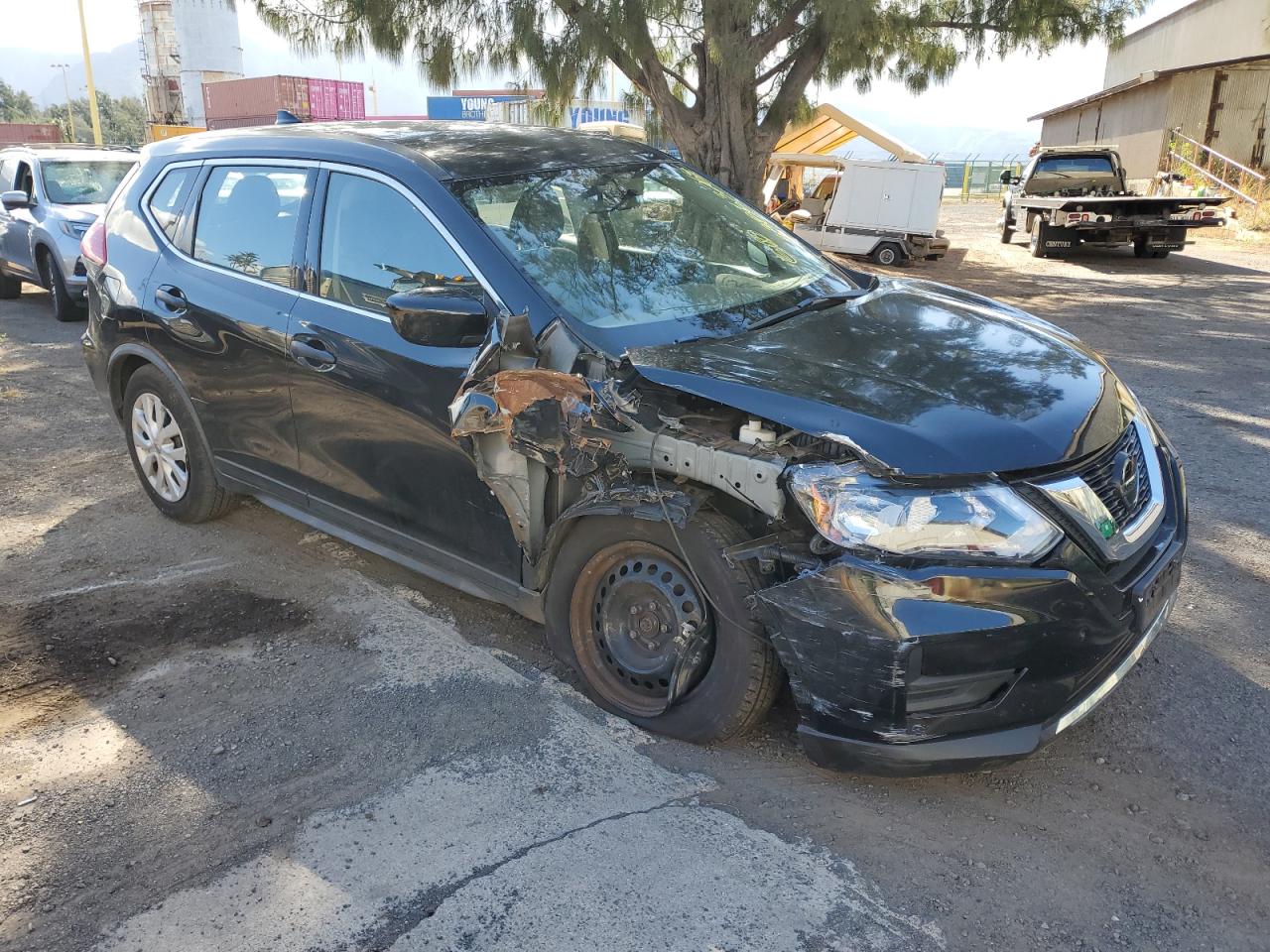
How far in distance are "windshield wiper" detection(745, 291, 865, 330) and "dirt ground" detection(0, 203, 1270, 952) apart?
1.36 metres

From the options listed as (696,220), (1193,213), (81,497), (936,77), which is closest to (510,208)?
(696,220)

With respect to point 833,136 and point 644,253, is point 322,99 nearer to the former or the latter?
point 833,136

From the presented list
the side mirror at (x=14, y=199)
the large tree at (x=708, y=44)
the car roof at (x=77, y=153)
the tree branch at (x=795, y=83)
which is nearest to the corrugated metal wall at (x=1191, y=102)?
the large tree at (x=708, y=44)

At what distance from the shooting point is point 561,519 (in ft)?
10.3

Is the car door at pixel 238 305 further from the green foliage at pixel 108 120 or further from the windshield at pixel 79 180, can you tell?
the green foliage at pixel 108 120

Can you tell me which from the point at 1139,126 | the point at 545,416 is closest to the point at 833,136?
the point at 1139,126

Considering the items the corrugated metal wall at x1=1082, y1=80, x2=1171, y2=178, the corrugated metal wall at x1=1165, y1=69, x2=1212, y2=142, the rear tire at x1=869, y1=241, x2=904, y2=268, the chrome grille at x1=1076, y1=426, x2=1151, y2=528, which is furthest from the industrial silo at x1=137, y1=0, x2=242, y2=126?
the chrome grille at x1=1076, y1=426, x2=1151, y2=528

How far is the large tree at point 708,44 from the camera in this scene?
10695mm

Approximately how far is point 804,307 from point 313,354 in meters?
1.87

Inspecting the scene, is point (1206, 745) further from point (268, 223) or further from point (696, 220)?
point (268, 223)

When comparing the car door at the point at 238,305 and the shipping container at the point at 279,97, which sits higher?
the shipping container at the point at 279,97

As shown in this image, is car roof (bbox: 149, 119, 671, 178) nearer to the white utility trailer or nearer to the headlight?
the headlight

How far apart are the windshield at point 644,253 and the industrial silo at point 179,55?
249 ft

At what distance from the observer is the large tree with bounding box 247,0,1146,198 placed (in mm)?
10695
